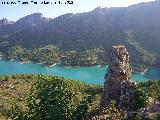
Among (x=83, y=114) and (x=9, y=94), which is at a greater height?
(x=83, y=114)

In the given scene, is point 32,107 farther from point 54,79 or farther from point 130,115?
point 130,115

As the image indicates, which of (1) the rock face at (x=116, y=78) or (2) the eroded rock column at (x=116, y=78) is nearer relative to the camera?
(1) the rock face at (x=116, y=78)

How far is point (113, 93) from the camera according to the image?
6569 cm

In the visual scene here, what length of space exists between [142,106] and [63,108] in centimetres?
1380

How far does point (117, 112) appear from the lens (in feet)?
186

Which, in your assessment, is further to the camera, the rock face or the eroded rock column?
the eroded rock column

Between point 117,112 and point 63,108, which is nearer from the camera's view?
point 117,112

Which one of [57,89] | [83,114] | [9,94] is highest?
[57,89]

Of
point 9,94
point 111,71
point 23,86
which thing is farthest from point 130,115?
point 23,86

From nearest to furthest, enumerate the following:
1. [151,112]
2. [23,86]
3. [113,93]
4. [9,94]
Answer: [151,112] < [113,93] < [9,94] < [23,86]

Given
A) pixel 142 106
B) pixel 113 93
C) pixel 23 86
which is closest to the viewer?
pixel 142 106

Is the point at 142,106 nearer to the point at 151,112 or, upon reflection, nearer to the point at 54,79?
the point at 151,112

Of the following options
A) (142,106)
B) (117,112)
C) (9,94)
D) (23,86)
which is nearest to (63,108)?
(117,112)

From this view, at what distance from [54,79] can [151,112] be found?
1839cm
